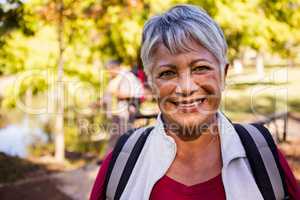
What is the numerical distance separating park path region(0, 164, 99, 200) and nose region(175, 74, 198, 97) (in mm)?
3666

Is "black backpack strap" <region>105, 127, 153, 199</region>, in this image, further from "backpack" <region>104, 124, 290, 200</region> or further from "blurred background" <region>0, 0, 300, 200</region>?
"blurred background" <region>0, 0, 300, 200</region>

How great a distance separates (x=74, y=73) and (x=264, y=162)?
7.68 m

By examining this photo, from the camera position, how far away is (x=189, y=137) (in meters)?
1.78

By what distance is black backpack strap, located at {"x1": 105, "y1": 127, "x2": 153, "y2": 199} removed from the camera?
1640mm

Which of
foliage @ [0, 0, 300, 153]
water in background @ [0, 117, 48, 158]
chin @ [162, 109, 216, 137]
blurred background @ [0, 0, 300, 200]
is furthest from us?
water in background @ [0, 117, 48, 158]

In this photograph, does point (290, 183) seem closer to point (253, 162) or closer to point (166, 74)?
point (253, 162)

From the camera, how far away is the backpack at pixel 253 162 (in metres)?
1.56

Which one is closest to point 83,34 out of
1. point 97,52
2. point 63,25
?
point 63,25

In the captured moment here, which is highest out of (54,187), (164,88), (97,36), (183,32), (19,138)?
(97,36)

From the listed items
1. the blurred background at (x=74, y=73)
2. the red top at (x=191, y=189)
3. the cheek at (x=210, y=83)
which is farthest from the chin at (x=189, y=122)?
the blurred background at (x=74, y=73)

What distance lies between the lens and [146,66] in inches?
68.5

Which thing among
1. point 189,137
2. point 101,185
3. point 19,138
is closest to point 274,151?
point 189,137

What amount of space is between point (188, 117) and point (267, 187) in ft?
1.38

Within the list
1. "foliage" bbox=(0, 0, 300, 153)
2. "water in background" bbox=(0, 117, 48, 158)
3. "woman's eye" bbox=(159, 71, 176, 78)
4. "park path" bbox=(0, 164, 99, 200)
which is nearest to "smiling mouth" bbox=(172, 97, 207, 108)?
"woman's eye" bbox=(159, 71, 176, 78)
